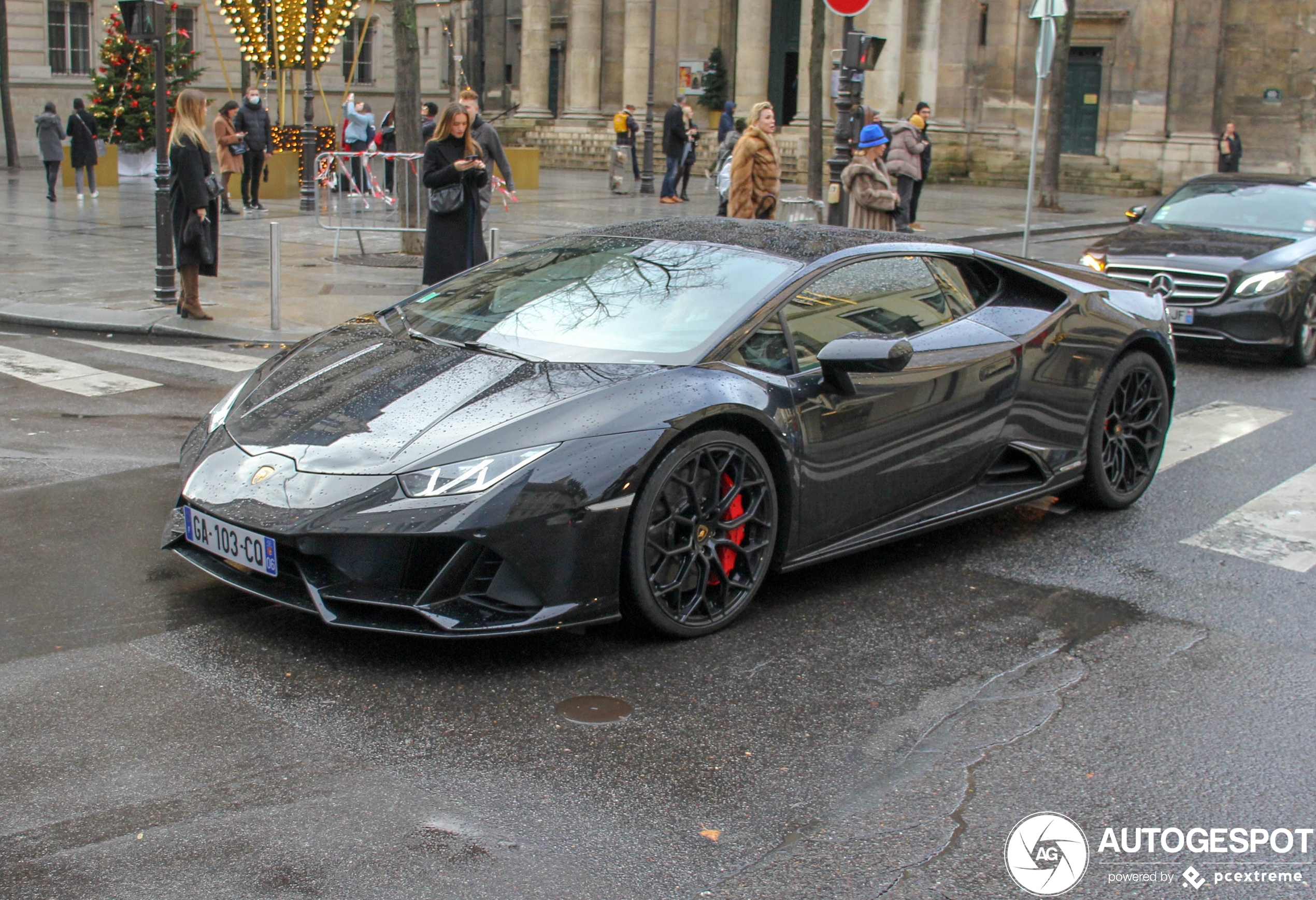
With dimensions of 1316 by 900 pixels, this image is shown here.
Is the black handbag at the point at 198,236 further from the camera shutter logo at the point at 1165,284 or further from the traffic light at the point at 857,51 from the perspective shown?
the camera shutter logo at the point at 1165,284

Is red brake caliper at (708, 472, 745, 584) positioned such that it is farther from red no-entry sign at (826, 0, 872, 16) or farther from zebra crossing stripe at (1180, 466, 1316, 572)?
red no-entry sign at (826, 0, 872, 16)

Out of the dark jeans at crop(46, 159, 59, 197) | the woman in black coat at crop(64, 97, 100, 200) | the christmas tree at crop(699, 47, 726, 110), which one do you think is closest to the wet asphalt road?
the dark jeans at crop(46, 159, 59, 197)

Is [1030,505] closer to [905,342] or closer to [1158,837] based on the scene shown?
[905,342]

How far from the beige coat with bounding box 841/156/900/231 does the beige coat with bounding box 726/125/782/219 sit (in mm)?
1059

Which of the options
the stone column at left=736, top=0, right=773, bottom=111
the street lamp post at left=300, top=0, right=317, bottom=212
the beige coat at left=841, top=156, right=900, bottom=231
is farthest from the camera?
the stone column at left=736, top=0, right=773, bottom=111

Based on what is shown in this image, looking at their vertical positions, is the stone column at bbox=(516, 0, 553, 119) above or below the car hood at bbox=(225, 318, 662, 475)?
above

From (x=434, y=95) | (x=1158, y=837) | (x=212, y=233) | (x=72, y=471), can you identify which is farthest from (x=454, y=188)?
(x=434, y=95)

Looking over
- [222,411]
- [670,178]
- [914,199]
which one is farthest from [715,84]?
[222,411]

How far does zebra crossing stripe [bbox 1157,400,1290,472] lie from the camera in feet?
26.8

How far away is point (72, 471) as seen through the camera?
6707 millimetres

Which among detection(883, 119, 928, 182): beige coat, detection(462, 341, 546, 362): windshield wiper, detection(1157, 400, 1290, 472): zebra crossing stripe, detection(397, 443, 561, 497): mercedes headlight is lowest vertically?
detection(1157, 400, 1290, 472): zebra crossing stripe

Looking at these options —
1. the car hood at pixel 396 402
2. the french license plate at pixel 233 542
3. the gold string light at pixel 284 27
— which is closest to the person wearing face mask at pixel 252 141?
the gold string light at pixel 284 27

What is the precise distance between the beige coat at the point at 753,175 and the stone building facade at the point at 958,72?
17.7 m

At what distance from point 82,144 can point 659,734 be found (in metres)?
24.3
